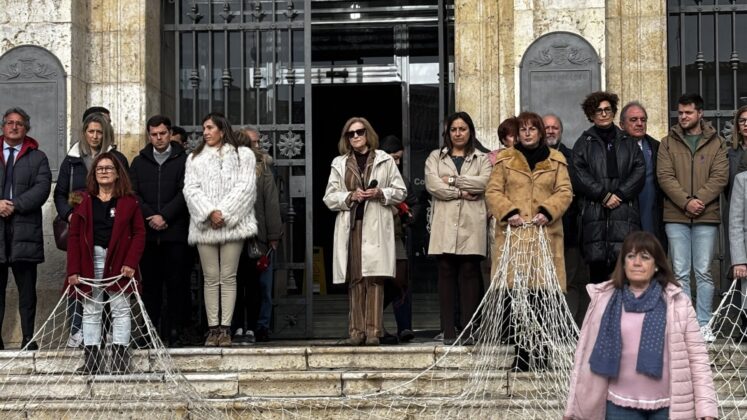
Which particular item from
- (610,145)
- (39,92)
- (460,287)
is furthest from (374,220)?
(39,92)

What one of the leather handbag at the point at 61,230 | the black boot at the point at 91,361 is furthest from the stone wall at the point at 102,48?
the black boot at the point at 91,361

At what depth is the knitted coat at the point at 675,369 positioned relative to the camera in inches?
228

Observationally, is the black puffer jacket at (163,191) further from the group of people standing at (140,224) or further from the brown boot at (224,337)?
the brown boot at (224,337)

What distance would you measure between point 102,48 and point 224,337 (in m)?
3.29

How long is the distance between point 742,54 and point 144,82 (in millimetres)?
5277

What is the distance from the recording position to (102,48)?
11172 mm

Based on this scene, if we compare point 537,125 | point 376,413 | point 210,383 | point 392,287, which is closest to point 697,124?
point 537,125

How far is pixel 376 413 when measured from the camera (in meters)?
8.12

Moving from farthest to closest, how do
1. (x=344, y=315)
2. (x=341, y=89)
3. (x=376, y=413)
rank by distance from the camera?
(x=341, y=89) < (x=344, y=315) < (x=376, y=413)

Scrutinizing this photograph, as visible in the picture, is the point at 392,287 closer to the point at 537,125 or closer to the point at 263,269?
the point at 263,269

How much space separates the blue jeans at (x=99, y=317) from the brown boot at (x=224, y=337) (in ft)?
2.44

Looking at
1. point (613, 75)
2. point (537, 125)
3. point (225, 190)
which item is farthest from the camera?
point (613, 75)

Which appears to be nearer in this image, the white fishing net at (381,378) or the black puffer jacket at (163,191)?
the white fishing net at (381,378)

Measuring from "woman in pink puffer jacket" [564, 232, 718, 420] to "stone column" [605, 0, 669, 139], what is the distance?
4.72 metres
